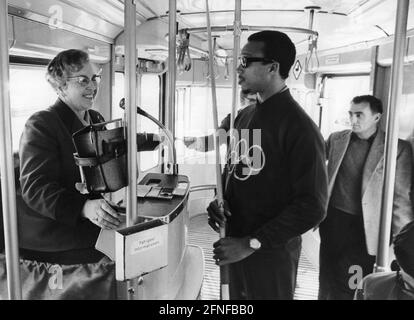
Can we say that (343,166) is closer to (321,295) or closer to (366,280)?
(321,295)

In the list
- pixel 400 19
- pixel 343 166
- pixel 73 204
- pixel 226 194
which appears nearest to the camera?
pixel 400 19

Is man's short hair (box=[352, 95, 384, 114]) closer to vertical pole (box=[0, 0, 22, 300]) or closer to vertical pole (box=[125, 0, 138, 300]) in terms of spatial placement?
vertical pole (box=[125, 0, 138, 300])

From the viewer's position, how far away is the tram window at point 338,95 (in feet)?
8.95

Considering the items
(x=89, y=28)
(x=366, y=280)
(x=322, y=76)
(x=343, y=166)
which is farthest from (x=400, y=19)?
(x=322, y=76)

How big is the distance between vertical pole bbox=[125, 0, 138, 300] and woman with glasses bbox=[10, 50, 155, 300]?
0.28m

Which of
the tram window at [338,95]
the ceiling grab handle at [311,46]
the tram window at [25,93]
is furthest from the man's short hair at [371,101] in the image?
the tram window at [25,93]

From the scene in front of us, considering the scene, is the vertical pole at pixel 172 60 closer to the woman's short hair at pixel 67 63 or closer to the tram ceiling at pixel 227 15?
the woman's short hair at pixel 67 63

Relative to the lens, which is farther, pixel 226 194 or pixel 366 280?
pixel 226 194

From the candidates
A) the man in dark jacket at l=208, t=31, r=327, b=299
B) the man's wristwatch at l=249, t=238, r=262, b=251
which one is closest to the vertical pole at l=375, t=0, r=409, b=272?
the man in dark jacket at l=208, t=31, r=327, b=299

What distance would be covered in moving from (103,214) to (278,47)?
2.65ft

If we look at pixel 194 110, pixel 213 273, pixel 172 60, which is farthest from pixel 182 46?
pixel 194 110

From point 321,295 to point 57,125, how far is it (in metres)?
1.73

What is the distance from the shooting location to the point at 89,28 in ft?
6.97

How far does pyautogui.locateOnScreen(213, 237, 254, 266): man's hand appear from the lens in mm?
1298
